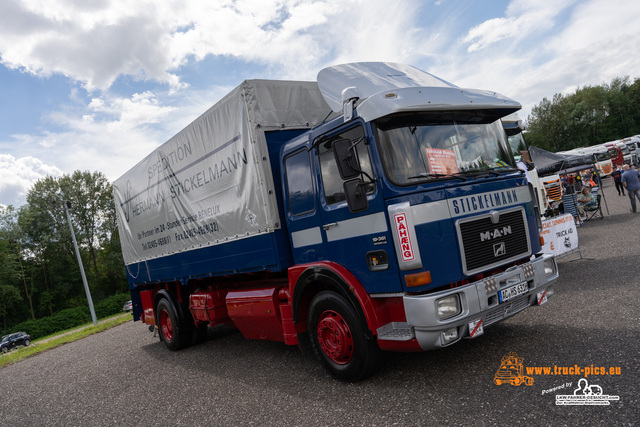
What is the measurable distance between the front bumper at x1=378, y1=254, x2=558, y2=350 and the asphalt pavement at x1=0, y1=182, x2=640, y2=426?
49cm

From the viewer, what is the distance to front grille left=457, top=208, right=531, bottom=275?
3.94m

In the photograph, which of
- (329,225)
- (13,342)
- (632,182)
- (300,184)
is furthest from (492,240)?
(13,342)

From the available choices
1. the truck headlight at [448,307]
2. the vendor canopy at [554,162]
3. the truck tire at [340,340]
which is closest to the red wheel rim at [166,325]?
the truck tire at [340,340]

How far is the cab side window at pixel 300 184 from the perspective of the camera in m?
4.70

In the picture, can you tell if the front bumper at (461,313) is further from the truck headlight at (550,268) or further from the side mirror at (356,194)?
the side mirror at (356,194)

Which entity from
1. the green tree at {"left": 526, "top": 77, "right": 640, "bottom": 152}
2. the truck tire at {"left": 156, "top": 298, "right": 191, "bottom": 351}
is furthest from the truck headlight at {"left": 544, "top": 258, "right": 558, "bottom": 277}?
the green tree at {"left": 526, "top": 77, "right": 640, "bottom": 152}

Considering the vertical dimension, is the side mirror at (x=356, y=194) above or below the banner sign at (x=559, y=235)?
above

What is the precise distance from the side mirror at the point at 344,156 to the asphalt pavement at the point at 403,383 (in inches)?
82.3

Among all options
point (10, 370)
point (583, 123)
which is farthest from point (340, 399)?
point (583, 123)

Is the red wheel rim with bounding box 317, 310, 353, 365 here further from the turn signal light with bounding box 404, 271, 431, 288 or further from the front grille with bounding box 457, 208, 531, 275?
the front grille with bounding box 457, 208, 531, 275

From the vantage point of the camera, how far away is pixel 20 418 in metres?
5.83

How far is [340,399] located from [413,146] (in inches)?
98.4

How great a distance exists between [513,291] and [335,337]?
1804mm

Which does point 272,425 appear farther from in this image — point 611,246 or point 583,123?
point 583,123
